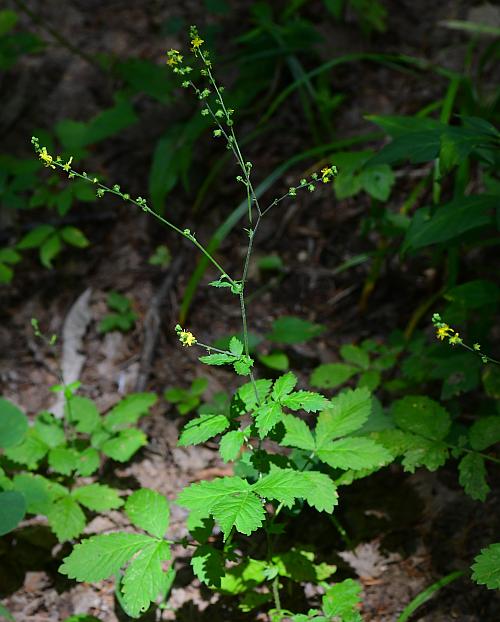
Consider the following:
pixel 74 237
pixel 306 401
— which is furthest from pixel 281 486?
pixel 74 237

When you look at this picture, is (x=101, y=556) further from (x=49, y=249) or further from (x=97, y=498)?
(x=49, y=249)

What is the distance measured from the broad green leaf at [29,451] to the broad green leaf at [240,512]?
2.82 feet

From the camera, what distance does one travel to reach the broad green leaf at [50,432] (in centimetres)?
210

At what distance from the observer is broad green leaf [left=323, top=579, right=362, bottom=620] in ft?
5.35

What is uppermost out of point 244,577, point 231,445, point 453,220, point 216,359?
point 453,220

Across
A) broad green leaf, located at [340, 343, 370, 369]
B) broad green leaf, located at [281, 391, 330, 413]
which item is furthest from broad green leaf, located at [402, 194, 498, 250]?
broad green leaf, located at [281, 391, 330, 413]

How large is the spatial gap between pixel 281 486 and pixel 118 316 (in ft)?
5.29

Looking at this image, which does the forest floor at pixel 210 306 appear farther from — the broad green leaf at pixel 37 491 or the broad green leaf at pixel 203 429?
the broad green leaf at pixel 203 429

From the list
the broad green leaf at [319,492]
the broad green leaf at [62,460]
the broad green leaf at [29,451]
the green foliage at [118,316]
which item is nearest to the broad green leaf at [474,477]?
the broad green leaf at [319,492]

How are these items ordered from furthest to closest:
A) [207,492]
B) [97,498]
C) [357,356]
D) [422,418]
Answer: [357,356] < [97,498] < [422,418] < [207,492]

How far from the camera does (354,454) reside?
1.68 meters

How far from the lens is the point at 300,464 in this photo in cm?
188

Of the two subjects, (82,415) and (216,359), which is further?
(82,415)

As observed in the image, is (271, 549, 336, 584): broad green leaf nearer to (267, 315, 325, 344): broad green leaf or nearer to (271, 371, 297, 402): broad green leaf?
(271, 371, 297, 402): broad green leaf
